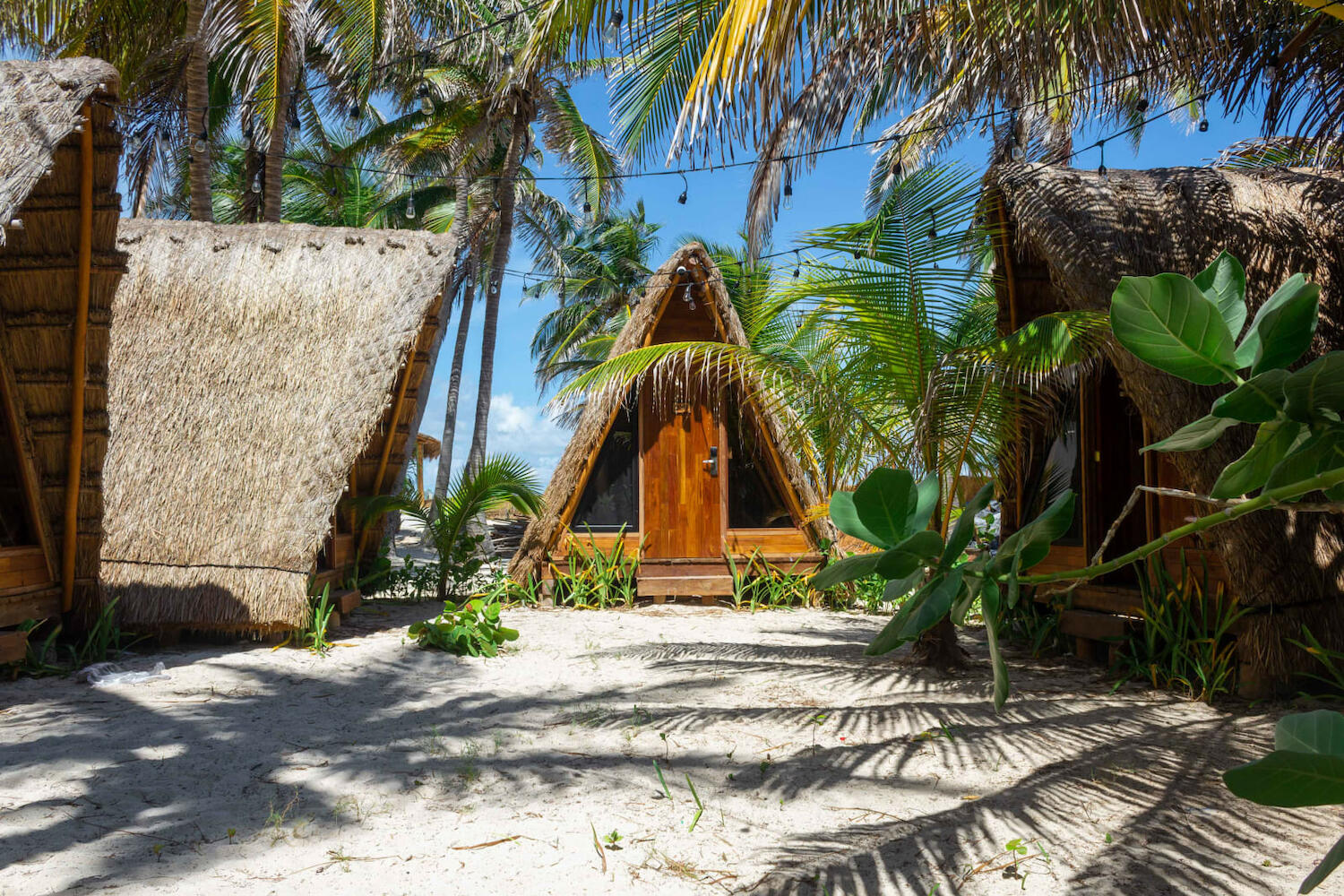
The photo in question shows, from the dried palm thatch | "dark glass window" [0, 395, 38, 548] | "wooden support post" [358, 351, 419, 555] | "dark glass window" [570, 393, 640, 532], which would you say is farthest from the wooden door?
"dark glass window" [0, 395, 38, 548]

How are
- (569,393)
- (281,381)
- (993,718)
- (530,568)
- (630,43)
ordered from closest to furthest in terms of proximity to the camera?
(993,718), (630,43), (281,381), (569,393), (530,568)

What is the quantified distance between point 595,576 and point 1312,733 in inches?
301

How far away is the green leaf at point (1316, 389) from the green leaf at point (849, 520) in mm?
288

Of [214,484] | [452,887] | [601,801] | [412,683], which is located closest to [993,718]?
[601,801]

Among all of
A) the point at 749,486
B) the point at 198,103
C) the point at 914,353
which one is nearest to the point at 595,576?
the point at 749,486

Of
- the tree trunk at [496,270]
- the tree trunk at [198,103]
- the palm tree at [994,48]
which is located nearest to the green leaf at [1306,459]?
the palm tree at [994,48]

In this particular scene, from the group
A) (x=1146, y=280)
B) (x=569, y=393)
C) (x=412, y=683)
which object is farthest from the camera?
(x=569, y=393)

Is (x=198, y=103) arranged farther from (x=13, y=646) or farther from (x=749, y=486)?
(x=749, y=486)

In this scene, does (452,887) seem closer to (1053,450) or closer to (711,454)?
(1053,450)

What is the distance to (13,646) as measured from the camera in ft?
15.6

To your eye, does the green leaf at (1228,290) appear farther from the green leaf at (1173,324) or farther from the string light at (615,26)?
the string light at (615,26)

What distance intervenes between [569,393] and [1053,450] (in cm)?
375

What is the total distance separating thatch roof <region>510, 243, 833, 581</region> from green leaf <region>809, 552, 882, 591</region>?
7194 mm

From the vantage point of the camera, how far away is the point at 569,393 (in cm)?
689
